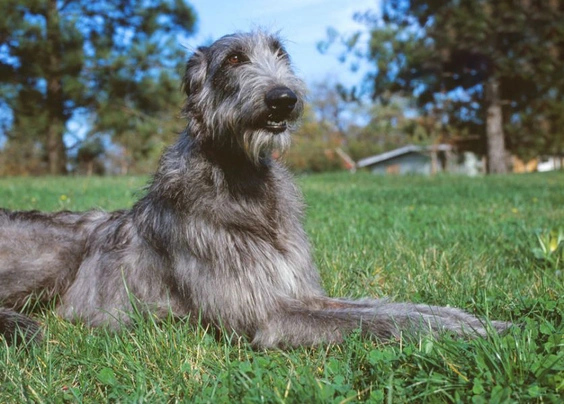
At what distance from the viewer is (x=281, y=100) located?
10.8ft

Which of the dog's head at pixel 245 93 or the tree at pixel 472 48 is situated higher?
the tree at pixel 472 48

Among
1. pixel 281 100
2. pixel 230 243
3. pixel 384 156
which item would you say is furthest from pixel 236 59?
pixel 384 156

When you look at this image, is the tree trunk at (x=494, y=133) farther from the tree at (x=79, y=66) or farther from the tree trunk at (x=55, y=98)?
the tree trunk at (x=55, y=98)

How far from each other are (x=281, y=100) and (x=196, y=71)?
823 mm

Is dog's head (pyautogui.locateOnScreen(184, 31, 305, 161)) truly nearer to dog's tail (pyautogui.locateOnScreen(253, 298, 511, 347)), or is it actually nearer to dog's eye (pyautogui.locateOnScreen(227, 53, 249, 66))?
dog's eye (pyautogui.locateOnScreen(227, 53, 249, 66))

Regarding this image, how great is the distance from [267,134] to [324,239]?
2633 millimetres

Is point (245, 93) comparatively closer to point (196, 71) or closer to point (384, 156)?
point (196, 71)

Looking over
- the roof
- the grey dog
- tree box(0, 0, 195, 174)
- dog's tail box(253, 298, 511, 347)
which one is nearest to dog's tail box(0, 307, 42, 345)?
the grey dog

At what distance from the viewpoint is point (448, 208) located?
849 centimetres

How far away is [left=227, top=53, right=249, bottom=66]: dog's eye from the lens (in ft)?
12.0

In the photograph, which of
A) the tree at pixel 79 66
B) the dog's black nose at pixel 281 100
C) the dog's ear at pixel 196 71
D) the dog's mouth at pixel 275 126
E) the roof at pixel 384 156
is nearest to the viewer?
the dog's black nose at pixel 281 100

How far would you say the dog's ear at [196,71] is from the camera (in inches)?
148

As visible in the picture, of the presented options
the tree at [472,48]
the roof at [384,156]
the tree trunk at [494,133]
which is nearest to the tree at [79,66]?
the tree at [472,48]

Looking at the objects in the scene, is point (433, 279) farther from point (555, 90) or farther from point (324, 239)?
point (555, 90)
